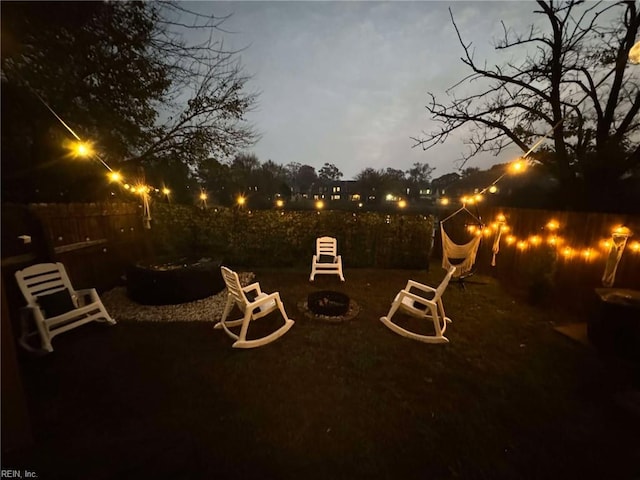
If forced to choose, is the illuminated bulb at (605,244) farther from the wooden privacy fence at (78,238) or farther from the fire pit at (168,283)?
the wooden privacy fence at (78,238)

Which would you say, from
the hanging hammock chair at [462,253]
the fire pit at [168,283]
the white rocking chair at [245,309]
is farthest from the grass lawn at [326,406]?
the hanging hammock chair at [462,253]

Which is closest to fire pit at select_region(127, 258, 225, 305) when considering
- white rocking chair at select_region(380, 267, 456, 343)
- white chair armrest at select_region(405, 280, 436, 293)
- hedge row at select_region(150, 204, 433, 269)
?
hedge row at select_region(150, 204, 433, 269)

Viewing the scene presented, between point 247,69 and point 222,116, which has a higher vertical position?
point 247,69

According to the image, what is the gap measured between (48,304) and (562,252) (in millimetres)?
8757

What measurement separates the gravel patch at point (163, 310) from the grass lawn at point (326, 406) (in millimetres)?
261

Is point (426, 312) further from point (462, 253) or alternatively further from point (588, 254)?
point (588, 254)

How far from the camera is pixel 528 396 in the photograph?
2.52m

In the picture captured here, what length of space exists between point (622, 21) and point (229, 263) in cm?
1209

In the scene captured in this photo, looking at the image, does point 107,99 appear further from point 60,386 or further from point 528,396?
point 528,396

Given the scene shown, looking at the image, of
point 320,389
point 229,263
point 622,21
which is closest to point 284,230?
point 229,263

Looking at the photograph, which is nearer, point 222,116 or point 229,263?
point 222,116

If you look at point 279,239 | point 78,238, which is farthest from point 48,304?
point 279,239

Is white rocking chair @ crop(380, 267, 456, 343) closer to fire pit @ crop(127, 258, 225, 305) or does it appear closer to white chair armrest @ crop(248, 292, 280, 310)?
white chair armrest @ crop(248, 292, 280, 310)

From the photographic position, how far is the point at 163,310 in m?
4.33
